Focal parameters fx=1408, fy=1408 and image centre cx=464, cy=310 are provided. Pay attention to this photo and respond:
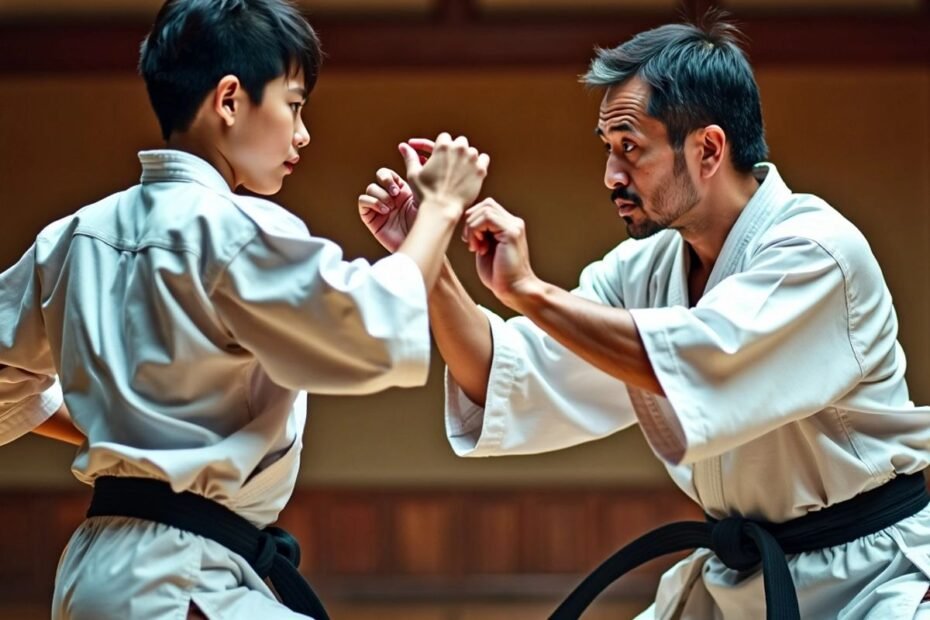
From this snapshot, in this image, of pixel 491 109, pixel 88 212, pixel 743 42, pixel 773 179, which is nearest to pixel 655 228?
pixel 773 179

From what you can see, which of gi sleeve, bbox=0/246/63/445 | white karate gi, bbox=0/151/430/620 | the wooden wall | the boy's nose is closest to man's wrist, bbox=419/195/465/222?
white karate gi, bbox=0/151/430/620

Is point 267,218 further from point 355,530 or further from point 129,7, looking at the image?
point 355,530

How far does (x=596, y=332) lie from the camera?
2.67 metres

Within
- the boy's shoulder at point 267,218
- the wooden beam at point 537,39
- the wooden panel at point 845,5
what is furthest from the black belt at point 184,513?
the wooden panel at point 845,5

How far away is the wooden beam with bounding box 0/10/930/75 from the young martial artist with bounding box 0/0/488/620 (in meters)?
3.76

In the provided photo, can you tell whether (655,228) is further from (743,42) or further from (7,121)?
(7,121)

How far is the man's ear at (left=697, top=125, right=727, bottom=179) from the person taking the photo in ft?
9.88

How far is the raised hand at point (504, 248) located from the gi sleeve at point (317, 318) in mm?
416

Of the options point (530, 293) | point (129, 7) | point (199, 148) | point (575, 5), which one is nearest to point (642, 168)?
point (530, 293)

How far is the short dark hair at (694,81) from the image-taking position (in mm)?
3008

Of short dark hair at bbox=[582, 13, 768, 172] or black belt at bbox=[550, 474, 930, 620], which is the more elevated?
short dark hair at bbox=[582, 13, 768, 172]

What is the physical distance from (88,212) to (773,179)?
149cm

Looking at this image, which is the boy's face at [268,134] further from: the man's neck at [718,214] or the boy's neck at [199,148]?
the man's neck at [718,214]

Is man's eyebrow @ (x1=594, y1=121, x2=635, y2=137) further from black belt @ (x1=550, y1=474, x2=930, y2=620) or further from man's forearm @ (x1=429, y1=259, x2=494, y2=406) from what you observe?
black belt @ (x1=550, y1=474, x2=930, y2=620)
